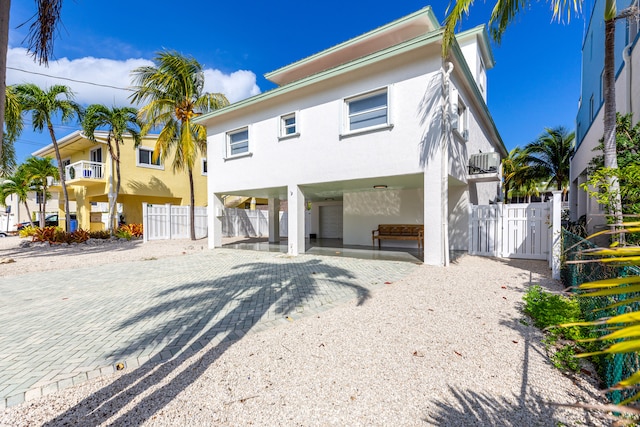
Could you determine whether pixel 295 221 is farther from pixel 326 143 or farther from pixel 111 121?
pixel 111 121

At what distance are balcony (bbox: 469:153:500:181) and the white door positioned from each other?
8797mm

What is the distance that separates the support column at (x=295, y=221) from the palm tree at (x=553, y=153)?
2214 cm

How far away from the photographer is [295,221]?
36.9 ft

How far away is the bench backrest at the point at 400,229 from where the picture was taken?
12367 mm

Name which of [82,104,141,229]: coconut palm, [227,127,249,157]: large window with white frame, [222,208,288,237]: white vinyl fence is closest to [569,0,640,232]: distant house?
[227,127,249,157]: large window with white frame

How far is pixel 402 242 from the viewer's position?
1330cm

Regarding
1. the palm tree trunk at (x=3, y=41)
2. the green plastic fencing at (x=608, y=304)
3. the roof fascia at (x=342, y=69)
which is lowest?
the green plastic fencing at (x=608, y=304)

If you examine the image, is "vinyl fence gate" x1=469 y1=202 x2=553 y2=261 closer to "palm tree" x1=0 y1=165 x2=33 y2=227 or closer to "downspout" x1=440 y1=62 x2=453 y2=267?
"downspout" x1=440 y1=62 x2=453 y2=267

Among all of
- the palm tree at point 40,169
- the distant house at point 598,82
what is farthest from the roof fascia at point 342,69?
the palm tree at point 40,169

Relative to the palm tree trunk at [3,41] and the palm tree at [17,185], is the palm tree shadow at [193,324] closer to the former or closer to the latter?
the palm tree trunk at [3,41]

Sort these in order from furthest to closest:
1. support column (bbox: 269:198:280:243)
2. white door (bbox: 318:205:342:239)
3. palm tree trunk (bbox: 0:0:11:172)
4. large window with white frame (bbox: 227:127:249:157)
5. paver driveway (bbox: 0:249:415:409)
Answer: white door (bbox: 318:205:342:239), support column (bbox: 269:198:280:243), large window with white frame (bbox: 227:127:249:157), paver driveway (bbox: 0:249:415:409), palm tree trunk (bbox: 0:0:11:172)

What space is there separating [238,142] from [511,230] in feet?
37.2

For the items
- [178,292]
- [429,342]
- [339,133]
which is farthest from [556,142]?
[178,292]

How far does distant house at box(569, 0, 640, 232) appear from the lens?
7.66 meters
